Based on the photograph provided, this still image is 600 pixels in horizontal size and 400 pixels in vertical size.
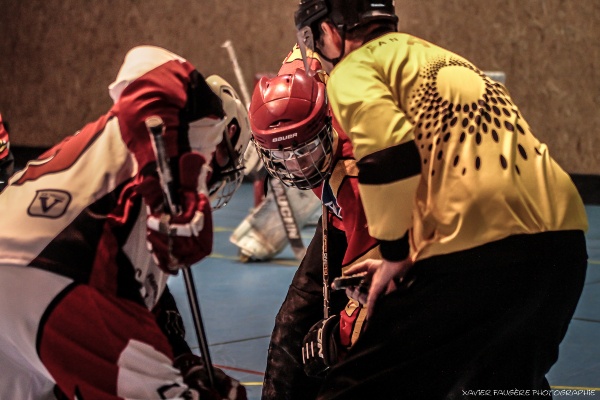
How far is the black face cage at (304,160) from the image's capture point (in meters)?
2.97

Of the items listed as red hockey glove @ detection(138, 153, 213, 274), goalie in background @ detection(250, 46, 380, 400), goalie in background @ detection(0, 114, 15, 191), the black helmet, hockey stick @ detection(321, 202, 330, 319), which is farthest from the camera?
goalie in background @ detection(0, 114, 15, 191)

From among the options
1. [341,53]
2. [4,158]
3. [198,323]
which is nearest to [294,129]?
[341,53]

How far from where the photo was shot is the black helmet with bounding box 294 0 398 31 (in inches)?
113

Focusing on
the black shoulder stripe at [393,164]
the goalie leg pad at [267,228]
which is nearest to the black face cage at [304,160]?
the black shoulder stripe at [393,164]

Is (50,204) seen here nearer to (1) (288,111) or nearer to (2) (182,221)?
(2) (182,221)

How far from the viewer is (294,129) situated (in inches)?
116

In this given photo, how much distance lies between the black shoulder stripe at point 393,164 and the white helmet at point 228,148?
37cm

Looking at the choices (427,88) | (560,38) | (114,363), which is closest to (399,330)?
(427,88)

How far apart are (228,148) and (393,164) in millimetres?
456

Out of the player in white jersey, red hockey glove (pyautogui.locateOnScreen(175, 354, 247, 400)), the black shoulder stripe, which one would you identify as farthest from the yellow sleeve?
red hockey glove (pyautogui.locateOnScreen(175, 354, 247, 400))

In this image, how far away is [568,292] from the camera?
2.76 meters

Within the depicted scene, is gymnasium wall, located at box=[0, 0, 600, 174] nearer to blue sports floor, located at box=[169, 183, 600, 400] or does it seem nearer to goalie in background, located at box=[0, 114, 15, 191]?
blue sports floor, located at box=[169, 183, 600, 400]

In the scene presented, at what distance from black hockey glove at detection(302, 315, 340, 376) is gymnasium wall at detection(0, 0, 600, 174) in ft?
21.9

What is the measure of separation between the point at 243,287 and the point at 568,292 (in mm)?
3861
